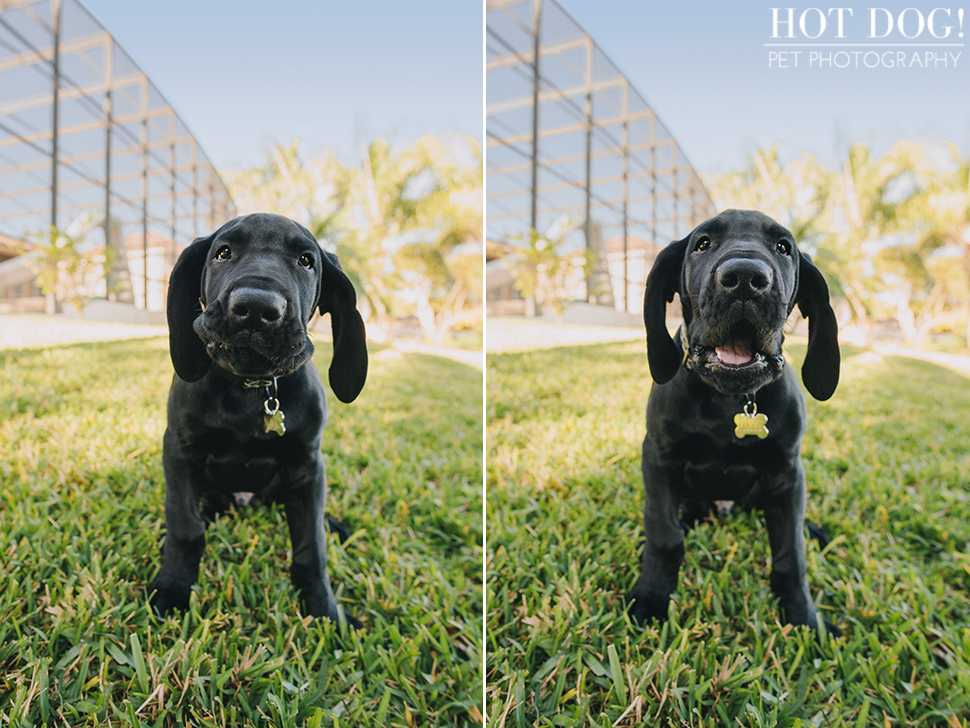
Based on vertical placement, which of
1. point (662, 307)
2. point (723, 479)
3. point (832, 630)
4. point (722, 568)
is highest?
point (662, 307)

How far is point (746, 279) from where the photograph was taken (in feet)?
3.98

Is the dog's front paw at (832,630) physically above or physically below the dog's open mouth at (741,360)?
below

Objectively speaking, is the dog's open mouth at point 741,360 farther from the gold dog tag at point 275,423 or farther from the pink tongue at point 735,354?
the gold dog tag at point 275,423

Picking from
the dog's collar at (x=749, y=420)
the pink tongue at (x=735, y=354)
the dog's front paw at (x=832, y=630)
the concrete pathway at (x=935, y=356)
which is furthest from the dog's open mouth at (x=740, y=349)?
the concrete pathway at (x=935, y=356)

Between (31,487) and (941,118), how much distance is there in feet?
11.9

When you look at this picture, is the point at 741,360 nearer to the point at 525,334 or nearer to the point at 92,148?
the point at 525,334

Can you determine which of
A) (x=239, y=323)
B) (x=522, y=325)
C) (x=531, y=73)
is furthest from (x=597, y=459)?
(x=531, y=73)

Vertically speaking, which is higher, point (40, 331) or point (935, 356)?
point (40, 331)

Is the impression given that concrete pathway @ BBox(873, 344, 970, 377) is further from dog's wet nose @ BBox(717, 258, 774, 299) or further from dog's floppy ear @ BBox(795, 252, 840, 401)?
dog's wet nose @ BBox(717, 258, 774, 299)

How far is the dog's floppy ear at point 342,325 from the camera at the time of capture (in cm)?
153

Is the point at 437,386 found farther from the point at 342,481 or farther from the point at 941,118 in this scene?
the point at 941,118

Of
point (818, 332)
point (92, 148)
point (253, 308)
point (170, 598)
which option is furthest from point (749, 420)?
point (92, 148)

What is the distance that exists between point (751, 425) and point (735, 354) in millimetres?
253

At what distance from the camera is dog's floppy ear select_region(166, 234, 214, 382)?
4.61 ft
